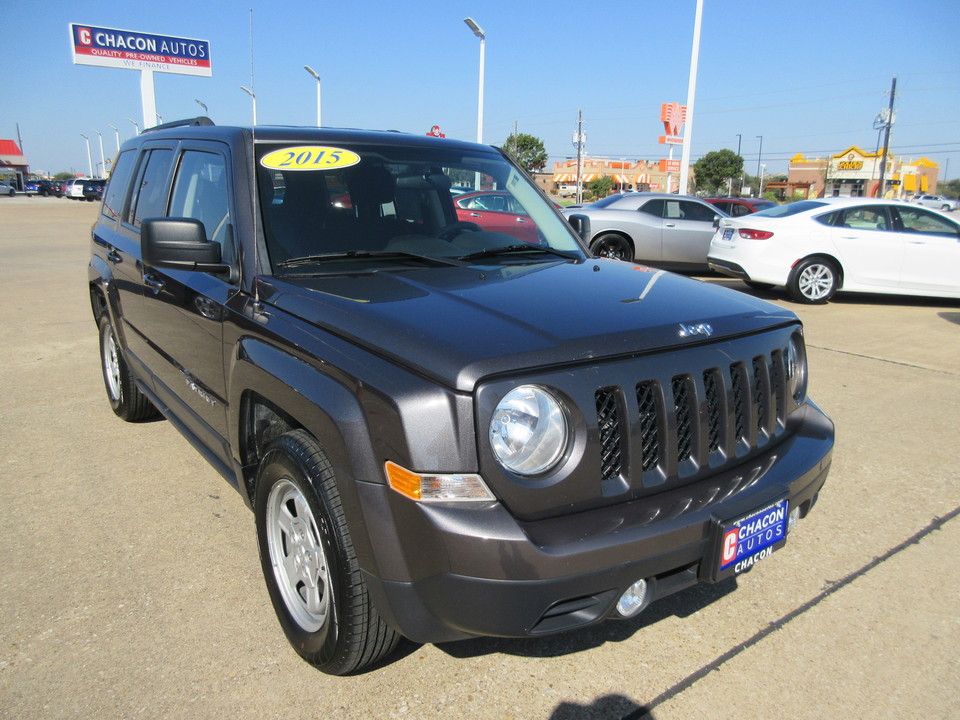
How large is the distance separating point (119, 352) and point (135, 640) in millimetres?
2519

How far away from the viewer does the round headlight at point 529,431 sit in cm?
193

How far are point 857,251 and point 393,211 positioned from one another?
8.80 m

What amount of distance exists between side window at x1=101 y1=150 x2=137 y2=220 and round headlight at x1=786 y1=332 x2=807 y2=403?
149 inches

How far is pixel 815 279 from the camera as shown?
10062mm

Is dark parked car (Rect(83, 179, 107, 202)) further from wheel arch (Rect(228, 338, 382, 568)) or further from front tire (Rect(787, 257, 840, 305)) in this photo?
wheel arch (Rect(228, 338, 382, 568))

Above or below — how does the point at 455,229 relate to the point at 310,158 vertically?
below

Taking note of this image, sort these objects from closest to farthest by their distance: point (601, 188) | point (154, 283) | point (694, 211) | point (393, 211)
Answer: point (393, 211), point (154, 283), point (694, 211), point (601, 188)

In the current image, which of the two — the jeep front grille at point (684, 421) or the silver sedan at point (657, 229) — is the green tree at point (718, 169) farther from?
the jeep front grille at point (684, 421)

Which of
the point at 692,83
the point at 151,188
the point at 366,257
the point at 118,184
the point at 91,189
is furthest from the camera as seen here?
the point at 91,189

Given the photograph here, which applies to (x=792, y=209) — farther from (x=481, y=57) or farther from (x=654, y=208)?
(x=481, y=57)

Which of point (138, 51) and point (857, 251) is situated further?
point (138, 51)

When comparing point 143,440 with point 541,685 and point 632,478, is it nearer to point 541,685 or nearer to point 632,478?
point 541,685

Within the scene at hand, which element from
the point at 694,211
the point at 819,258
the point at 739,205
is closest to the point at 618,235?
the point at 694,211

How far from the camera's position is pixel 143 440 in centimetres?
451
